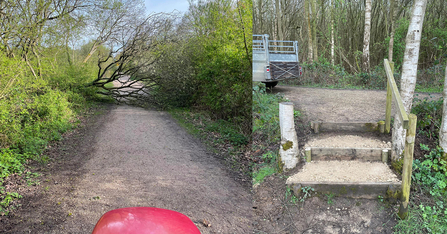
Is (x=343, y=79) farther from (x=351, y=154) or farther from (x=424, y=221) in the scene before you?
(x=424, y=221)

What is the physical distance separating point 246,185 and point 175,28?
3193 millimetres

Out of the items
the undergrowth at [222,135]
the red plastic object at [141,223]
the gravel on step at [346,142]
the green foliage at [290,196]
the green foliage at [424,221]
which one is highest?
the red plastic object at [141,223]

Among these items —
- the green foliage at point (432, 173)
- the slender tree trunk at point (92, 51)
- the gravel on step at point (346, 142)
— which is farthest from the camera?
the slender tree trunk at point (92, 51)

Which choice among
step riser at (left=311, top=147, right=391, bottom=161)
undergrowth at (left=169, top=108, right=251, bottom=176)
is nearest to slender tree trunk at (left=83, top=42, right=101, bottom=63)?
undergrowth at (left=169, top=108, right=251, bottom=176)

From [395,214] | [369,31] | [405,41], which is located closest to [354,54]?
[369,31]

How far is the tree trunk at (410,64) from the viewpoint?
231 cm

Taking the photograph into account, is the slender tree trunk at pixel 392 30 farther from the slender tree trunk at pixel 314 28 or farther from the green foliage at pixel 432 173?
the green foliage at pixel 432 173

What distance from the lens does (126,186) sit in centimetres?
262

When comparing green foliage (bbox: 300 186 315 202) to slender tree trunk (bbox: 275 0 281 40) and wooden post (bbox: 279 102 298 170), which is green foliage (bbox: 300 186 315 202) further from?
slender tree trunk (bbox: 275 0 281 40)

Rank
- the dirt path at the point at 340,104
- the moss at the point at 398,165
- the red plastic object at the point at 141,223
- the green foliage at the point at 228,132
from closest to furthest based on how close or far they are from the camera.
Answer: the red plastic object at the point at 141,223 < the moss at the point at 398,165 < the dirt path at the point at 340,104 < the green foliage at the point at 228,132

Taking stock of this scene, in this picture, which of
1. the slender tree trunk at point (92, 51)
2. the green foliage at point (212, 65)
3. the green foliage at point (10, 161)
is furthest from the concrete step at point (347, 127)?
the slender tree trunk at point (92, 51)

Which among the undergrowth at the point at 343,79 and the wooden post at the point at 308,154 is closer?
the wooden post at the point at 308,154

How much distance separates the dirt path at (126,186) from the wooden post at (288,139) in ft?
1.84

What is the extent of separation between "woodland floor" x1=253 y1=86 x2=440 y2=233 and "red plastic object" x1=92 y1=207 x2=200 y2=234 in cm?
115
